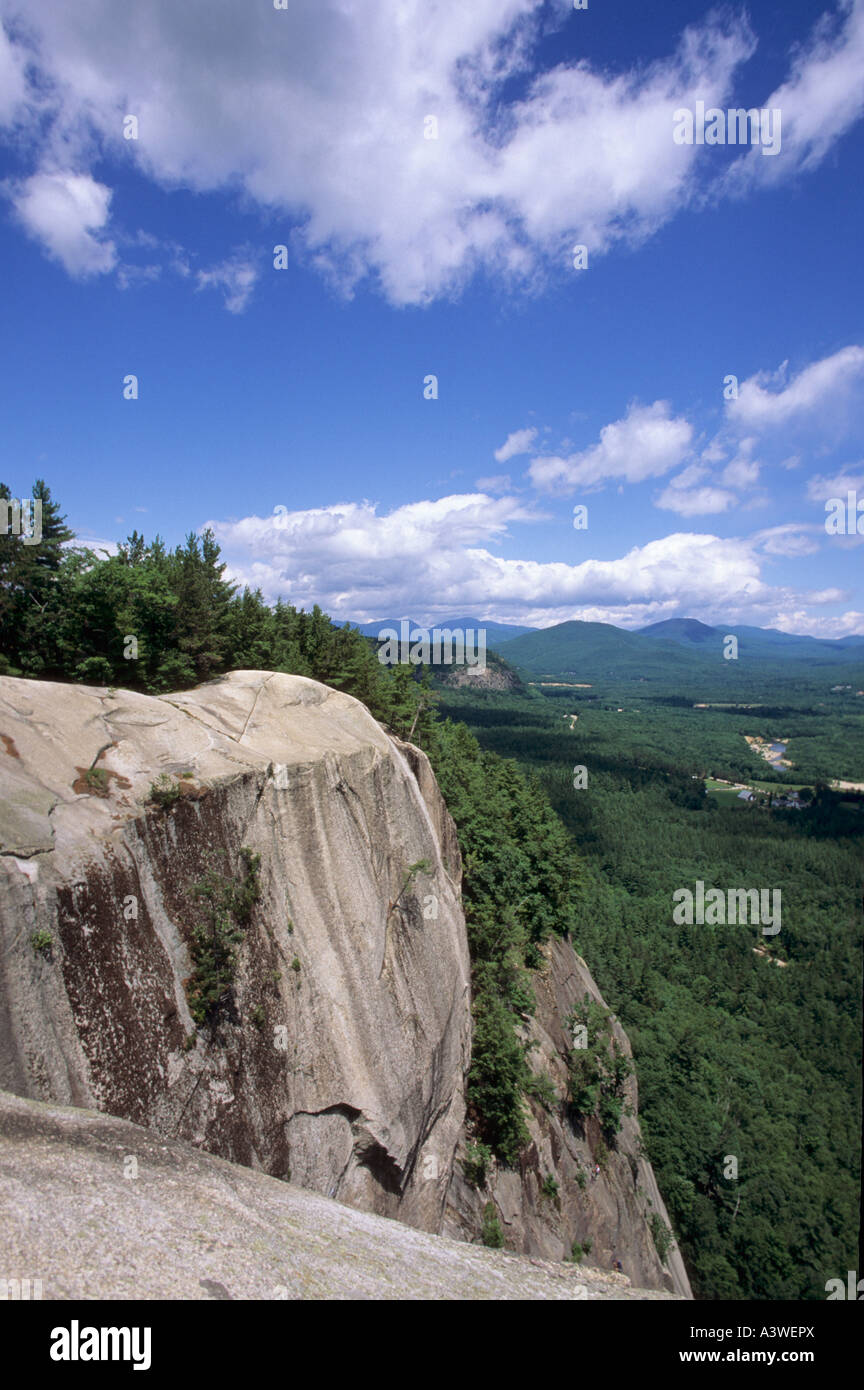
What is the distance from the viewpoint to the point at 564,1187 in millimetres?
20484

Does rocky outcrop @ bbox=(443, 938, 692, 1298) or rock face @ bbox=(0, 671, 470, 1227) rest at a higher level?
rock face @ bbox=(0, 671, 470, 1227)

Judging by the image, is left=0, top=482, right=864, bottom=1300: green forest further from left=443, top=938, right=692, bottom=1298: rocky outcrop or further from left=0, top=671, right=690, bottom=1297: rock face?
left=0, top=671, right=690, bottom=1297: rock face

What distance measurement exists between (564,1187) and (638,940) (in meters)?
58.0

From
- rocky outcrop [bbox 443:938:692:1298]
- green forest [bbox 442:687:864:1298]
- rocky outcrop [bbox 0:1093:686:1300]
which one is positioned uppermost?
rocky outcrop [bbox 0:1093:686:1300]

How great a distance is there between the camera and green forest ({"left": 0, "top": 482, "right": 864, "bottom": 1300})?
16781 mm

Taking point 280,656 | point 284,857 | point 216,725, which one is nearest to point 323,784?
point 284,857

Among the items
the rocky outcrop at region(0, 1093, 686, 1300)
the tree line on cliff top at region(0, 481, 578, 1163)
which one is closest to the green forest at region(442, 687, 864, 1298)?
the tree line on cliff top at region(0, 481, 578, 1163)

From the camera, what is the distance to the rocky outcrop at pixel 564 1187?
58.1 ft

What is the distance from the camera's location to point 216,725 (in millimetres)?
14242

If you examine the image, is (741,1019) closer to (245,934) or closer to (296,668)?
(296,668)

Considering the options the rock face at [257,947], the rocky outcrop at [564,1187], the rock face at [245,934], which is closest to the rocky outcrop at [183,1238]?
the rock face at [257,947]

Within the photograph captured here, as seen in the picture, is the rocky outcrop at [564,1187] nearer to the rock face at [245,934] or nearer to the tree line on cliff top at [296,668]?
the tree line on cliff top at [296,668]

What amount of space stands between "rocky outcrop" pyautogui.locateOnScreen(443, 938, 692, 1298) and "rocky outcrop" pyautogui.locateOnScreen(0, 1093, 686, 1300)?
37.6ft
